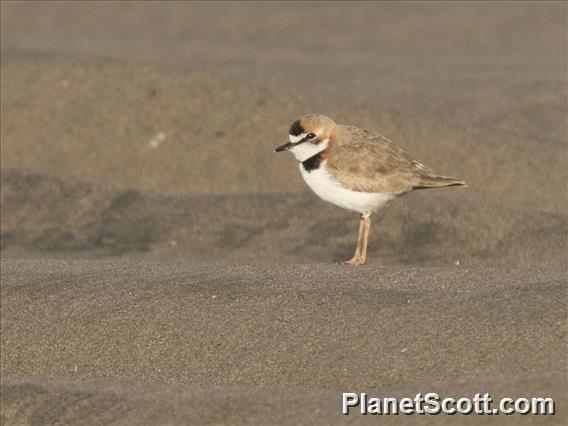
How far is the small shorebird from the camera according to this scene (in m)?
7.41

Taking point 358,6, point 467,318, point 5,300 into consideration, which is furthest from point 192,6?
point 467,318

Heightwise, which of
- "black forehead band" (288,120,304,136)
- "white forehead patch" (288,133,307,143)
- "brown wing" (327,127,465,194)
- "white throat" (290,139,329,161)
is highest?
"black forehead band" (288,120,304,136)

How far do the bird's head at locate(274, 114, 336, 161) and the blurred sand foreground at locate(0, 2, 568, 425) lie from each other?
709 mm

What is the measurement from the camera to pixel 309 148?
7527mm

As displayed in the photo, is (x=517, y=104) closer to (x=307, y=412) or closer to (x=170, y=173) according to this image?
(x=170, y=173)

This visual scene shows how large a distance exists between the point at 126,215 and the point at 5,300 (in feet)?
10.0

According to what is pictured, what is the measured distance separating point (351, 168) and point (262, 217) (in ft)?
7.53

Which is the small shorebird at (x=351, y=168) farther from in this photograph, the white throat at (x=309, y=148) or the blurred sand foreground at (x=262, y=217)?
the blurred sand foreground at (x=262, y=217)

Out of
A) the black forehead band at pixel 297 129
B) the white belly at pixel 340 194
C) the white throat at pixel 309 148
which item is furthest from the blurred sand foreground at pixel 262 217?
the black forehead band at pixel 297 129

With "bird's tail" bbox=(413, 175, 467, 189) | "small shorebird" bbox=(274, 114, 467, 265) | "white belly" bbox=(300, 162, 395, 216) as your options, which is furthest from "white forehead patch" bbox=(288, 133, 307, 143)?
"bird's tail" bbox=(413, 175, 467, 189)

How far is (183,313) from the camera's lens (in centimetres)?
661

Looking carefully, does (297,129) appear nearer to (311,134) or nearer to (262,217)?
(311,134)

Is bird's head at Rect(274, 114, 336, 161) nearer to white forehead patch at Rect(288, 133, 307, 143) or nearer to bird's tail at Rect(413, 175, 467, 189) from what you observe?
white forehead patch at Rect(288, 133, 307, 143)

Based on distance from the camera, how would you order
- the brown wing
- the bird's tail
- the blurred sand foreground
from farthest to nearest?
the bird's tail < the brown wing < the blurred sand foreground
